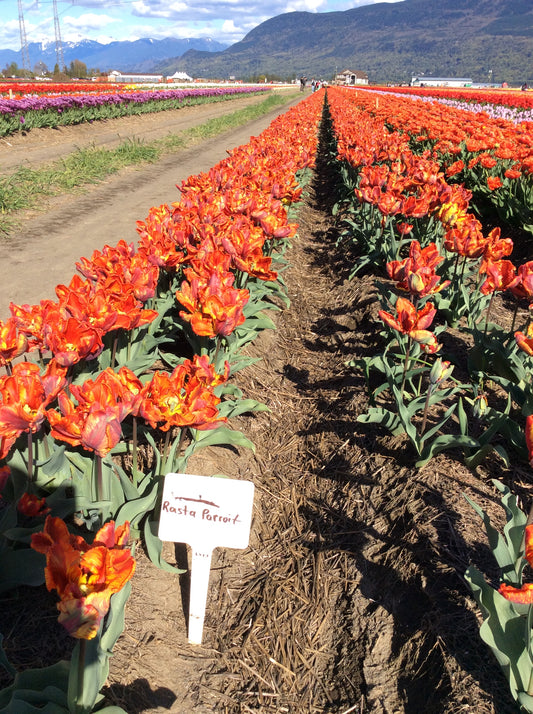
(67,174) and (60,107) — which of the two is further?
(60,107)

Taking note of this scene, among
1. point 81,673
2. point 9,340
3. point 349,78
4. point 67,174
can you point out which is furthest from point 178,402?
point 349,78

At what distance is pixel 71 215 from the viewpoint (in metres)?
8.50

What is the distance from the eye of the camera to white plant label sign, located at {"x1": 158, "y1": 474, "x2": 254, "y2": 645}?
173 cm

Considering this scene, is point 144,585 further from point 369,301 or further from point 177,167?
point 177,167

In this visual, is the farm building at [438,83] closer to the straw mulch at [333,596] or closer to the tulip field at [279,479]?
the tulip field at [279,479]

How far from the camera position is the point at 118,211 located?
8.77 meters

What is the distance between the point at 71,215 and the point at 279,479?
6.94 metres

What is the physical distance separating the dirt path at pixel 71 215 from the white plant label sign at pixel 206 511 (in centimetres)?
353

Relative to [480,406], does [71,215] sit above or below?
above

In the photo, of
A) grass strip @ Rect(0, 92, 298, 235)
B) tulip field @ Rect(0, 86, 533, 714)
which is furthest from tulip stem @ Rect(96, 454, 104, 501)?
grass strip @ Rect(0, 92, 298, 235)

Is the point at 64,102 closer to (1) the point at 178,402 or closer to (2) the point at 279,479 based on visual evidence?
(2) the point at 279,479

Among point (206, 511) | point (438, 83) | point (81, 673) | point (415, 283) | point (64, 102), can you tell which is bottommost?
point (81, 673)

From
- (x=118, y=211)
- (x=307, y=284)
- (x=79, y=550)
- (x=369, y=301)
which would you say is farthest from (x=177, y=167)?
(x=79, y=550)

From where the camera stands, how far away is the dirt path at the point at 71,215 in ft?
18.7
